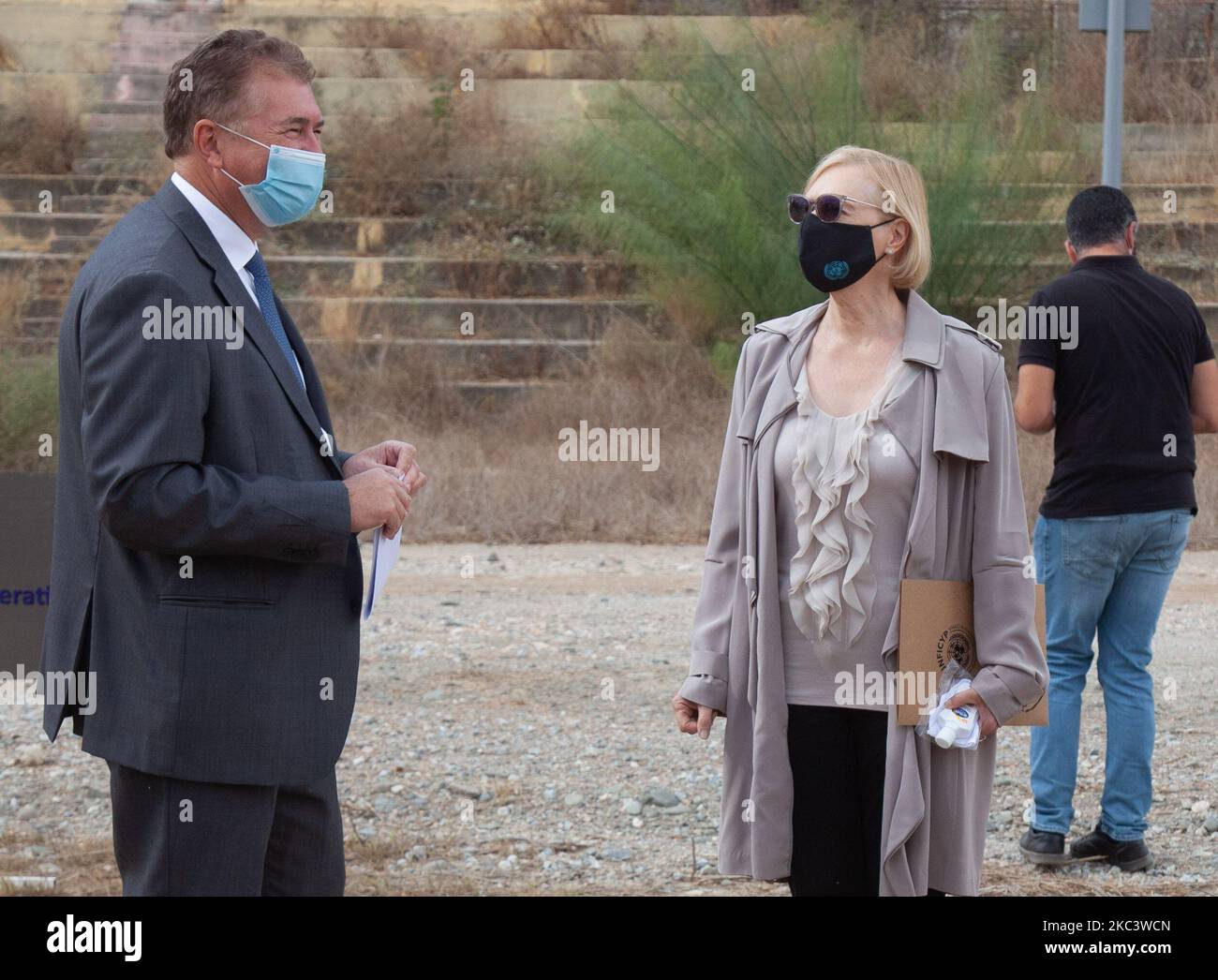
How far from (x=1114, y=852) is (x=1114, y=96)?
4.57m

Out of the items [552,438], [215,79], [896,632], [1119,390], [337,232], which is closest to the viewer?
[215,79]

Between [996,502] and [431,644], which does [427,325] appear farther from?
[996,502]

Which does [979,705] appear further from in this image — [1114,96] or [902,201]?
[1114,96]

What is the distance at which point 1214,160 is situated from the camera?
61.2 ft

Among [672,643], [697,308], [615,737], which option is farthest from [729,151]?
[615,737]

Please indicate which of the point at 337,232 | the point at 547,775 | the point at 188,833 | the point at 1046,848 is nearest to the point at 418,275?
the point at 337,232

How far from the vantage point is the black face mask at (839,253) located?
2.98 meters

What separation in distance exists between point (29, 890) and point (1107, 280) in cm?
364

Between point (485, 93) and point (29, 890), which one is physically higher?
point (485, 93)

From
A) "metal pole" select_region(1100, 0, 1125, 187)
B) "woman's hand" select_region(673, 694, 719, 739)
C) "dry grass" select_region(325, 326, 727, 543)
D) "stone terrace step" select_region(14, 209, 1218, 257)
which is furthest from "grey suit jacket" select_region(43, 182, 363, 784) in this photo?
"stone terrace step" select_region(14, 209, 1218, 257)

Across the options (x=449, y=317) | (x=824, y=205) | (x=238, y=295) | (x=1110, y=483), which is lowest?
(x=1110, y=483)

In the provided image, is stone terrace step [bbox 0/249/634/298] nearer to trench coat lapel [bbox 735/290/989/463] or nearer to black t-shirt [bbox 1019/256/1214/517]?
black t-shirt [bbox 1019/256/1214/517]

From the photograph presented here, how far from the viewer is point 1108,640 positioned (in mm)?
4707

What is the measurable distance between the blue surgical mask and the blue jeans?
269 cm
